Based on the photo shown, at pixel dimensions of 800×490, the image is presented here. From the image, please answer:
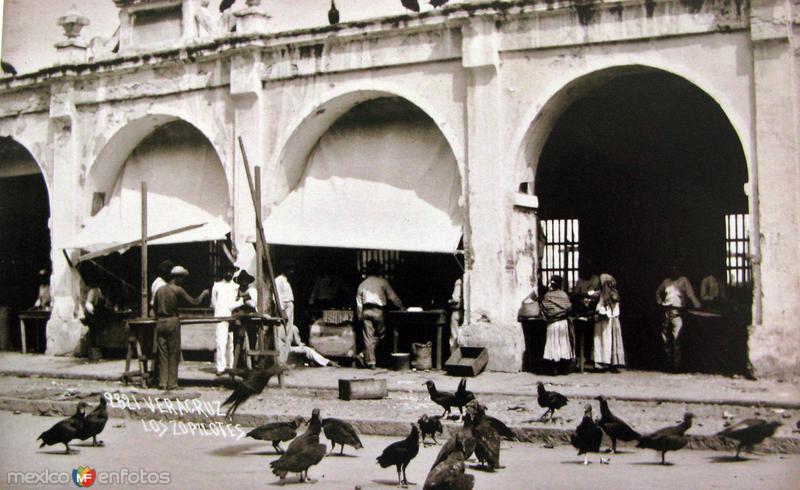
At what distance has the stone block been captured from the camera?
43.3 feet

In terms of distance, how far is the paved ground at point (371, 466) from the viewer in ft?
23.6

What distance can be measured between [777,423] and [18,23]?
875 centimetres

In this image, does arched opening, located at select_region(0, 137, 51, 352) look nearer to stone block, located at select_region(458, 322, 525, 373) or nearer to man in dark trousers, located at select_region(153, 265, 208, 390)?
man in dark trousers, located at select_region(153, 265, 208, 390)

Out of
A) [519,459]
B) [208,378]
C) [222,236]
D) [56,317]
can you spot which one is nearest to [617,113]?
[222,236]

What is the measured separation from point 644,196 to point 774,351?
5.83 m

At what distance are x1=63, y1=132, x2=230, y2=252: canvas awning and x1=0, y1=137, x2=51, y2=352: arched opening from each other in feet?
9.71

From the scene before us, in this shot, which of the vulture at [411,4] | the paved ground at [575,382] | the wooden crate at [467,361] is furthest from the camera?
the vulture at [411,4]

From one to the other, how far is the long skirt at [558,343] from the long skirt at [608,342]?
1.70 ft

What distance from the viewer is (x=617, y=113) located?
1582 cm

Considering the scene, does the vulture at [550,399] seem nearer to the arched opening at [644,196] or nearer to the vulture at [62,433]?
the vulture at [62,433]

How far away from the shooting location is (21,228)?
64.6 ft

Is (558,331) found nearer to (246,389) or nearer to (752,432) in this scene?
(246,389)

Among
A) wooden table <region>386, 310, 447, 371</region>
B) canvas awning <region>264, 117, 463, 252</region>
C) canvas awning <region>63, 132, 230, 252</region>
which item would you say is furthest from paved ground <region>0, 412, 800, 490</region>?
canvas awning <region>63, 132, 230, 252</region>

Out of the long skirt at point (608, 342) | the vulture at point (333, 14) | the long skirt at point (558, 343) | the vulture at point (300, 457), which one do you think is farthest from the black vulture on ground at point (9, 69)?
the vulture at point (300, 457)
